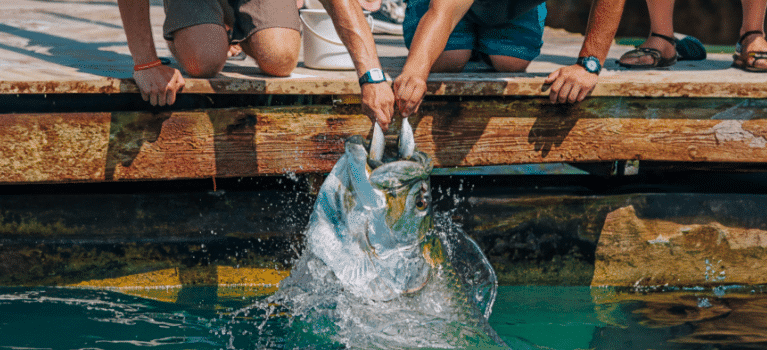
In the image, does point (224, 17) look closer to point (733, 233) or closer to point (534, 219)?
point (534, 219)

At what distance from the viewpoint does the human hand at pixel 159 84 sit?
7.45ft

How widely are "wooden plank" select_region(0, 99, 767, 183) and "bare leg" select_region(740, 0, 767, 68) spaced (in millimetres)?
623

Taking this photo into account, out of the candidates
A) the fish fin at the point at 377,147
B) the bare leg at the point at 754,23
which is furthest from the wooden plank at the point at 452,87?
the fish fin at the point at 377,147

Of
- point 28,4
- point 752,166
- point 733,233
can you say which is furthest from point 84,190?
point 28,4

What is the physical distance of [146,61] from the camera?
234 centimetres

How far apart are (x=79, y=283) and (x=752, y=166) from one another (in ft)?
10.9

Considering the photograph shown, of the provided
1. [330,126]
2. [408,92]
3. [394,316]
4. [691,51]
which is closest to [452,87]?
[408,92]

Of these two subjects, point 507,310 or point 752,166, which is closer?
point 507,310

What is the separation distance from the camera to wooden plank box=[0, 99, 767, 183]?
2.38 m

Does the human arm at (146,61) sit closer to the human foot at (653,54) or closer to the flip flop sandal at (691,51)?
the human foot at (653,54)

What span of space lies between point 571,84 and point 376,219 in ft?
3.55

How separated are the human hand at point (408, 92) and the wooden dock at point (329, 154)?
0.31m

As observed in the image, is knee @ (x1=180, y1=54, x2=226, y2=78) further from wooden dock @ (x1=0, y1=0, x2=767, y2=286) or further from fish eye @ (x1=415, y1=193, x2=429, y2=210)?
fish eye @ (x1=415, y1=193, x2=429, y2=210)

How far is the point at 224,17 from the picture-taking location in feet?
10.1
